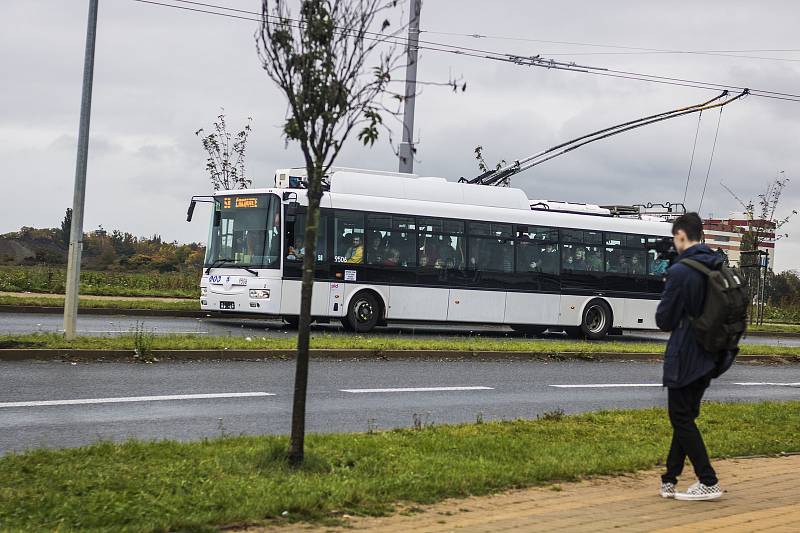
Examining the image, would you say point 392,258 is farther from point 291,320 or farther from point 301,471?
point 301,471

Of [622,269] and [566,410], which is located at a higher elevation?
[622,269]

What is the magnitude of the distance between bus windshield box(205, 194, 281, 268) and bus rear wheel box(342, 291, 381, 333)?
2.02 m

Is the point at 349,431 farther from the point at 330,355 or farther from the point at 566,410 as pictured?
the point at 330,355

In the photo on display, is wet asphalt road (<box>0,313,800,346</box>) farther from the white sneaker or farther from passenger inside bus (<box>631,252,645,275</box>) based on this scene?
the white sneaker

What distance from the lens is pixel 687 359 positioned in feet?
24.5

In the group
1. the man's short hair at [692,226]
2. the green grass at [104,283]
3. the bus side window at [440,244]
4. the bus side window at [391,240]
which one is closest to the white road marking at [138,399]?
the man's short hair at [692,226]

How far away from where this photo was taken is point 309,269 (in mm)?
7711

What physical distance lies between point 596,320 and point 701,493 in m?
21.8

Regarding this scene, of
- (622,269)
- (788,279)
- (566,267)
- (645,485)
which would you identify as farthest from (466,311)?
(788,279)

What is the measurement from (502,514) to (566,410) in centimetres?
678

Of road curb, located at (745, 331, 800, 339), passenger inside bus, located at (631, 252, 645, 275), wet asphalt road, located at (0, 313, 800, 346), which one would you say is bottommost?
wet asphalt road, located at (0, 313, 800, 346)

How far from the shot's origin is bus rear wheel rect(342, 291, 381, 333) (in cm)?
2503

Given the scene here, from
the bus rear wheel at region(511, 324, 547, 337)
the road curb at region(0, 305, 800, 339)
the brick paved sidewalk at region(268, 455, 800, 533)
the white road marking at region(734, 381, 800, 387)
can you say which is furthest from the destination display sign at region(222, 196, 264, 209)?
the brick paved sidewalk at region(268, 455, 800, 533)

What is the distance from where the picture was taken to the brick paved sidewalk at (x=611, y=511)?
6.53 metres
